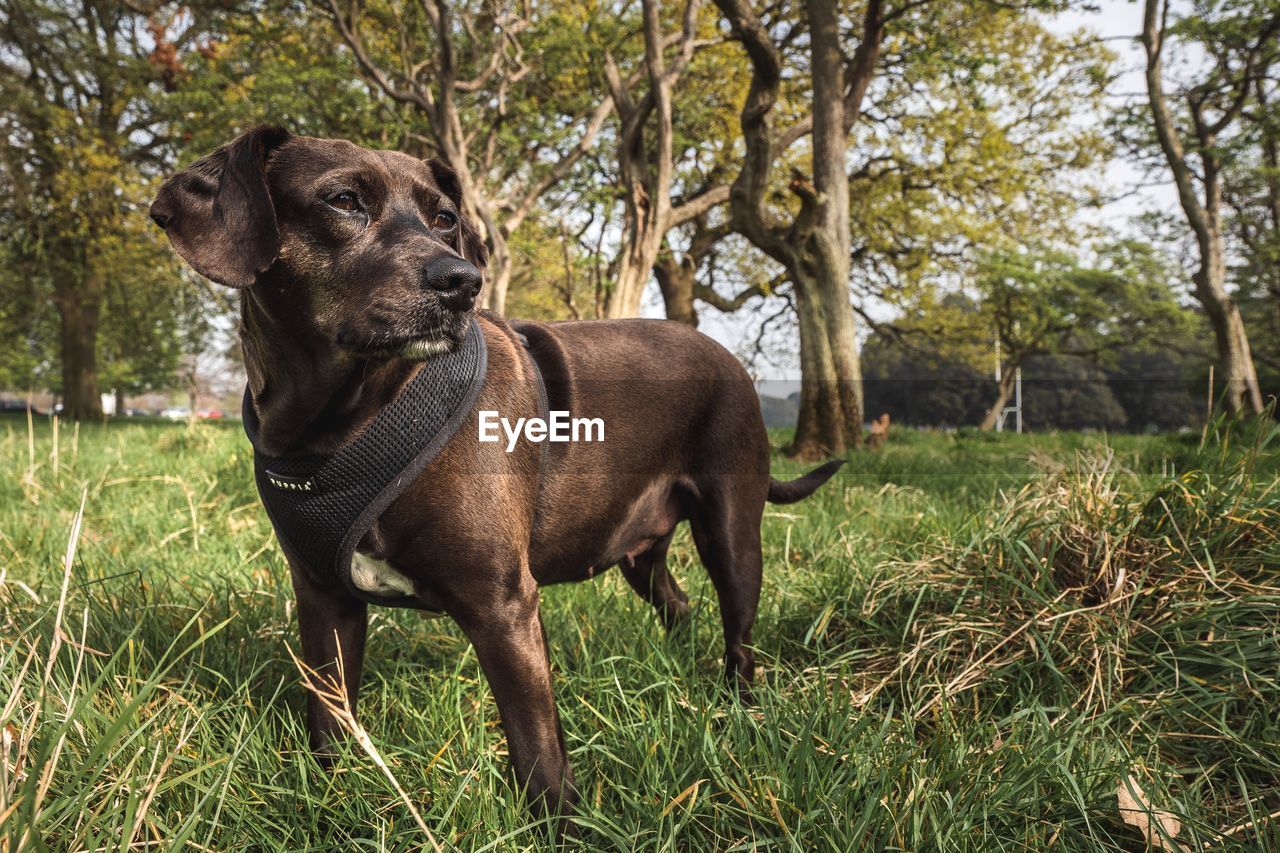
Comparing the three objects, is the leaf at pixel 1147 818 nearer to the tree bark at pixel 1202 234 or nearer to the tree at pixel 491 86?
the tree at pixel 491 86

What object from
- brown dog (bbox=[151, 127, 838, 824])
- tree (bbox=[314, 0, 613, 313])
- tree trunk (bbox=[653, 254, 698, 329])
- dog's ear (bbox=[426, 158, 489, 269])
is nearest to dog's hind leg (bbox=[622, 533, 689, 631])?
brown dog (bbox=[151, 127, 838, 824])

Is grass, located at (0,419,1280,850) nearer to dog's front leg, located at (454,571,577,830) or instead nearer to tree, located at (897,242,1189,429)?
dog's front leg, located at (454,571,577,830)

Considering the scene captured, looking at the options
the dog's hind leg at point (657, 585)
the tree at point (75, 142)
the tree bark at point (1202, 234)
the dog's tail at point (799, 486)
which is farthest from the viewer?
the tree at point (75, 142)

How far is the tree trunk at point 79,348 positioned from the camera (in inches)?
758

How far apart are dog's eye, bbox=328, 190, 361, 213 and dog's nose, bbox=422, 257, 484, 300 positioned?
29 cm

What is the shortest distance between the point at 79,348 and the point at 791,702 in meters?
23.3

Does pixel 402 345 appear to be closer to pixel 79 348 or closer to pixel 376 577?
pixel 376 577

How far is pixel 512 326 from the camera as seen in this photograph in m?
2.38

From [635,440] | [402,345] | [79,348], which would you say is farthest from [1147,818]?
[79,348]

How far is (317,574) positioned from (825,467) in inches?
74.8

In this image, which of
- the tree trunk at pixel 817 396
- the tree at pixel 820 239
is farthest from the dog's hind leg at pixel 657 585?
the tree at pixel 820 239

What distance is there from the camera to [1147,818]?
5.60 ft

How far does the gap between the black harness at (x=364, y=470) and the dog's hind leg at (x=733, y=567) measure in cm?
106

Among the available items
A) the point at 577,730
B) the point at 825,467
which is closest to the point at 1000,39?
the point at 825,467
